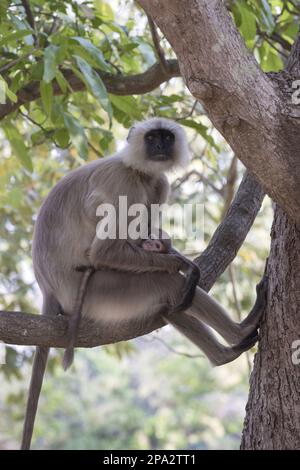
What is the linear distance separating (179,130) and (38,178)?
8.16 ft

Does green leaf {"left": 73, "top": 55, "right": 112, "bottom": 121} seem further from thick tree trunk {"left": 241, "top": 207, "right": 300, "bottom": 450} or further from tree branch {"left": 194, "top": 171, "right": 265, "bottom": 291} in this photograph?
tree branch {"left": 194, "top": 171, "right": 265, "bottom": 291}

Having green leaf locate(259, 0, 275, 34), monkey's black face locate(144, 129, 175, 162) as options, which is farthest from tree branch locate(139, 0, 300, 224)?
monkey's black face locate(144, 129, 175, 162)

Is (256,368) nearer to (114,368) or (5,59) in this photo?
(5,59)

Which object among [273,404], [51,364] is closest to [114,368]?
[51,364]

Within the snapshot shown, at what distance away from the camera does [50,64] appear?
8.67 feet

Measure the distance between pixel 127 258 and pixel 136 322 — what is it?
0.31 metres

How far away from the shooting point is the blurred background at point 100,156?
3271mm

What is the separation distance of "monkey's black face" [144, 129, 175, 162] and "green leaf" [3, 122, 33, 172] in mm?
609

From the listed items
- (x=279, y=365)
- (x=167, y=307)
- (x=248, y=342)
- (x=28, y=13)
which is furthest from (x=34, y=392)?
(x=28, y=13)

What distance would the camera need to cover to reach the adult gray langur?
3.30 m

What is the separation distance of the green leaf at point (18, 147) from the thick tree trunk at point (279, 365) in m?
1.24

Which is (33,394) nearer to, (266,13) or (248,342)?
(248,342)

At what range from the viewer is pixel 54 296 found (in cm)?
341

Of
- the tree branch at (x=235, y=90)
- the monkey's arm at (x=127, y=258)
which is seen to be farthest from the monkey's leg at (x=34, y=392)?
the tree branch at (x=235, y=90)
